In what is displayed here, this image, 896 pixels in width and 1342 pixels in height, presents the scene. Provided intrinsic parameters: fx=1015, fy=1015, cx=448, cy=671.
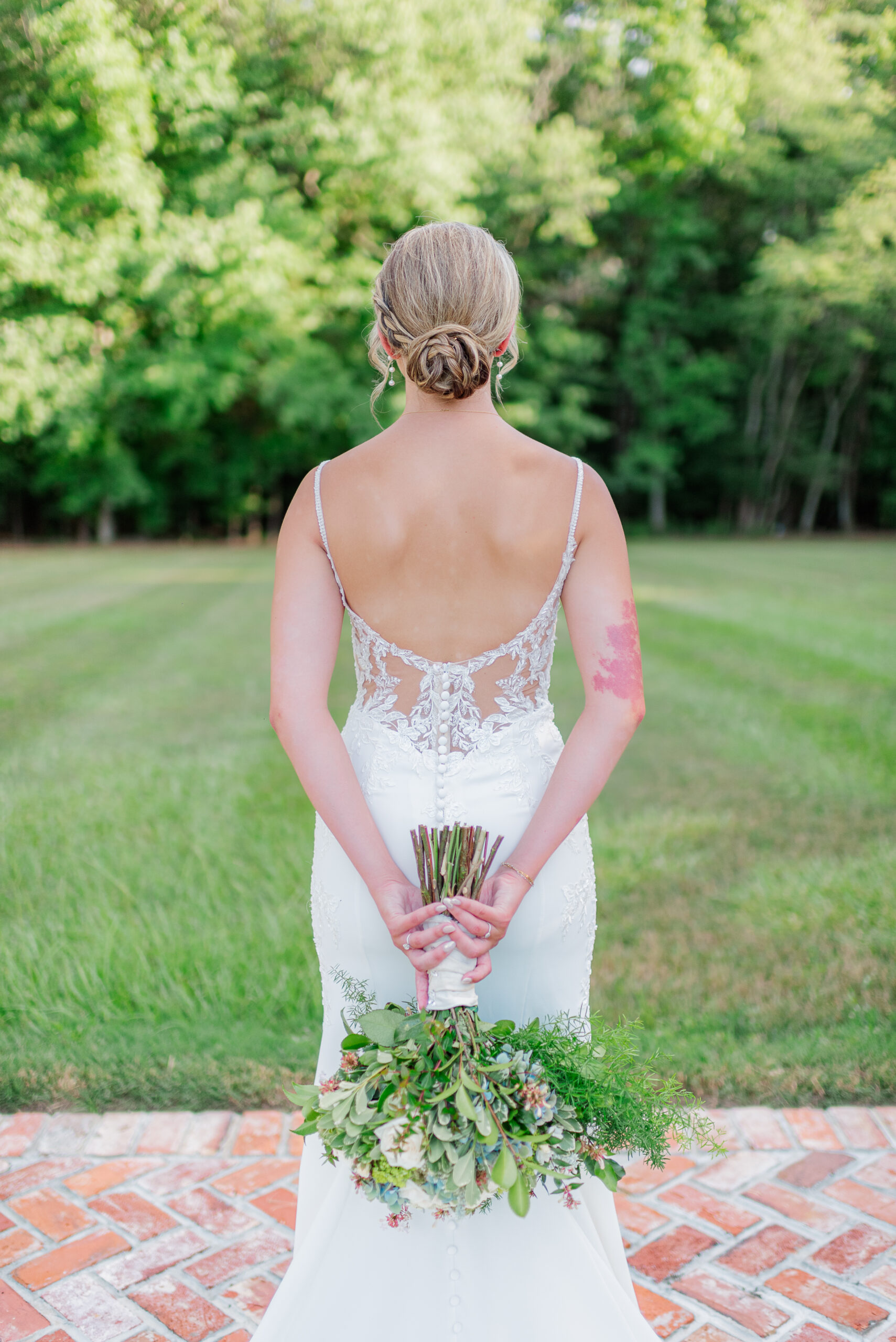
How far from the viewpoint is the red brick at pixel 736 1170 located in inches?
114

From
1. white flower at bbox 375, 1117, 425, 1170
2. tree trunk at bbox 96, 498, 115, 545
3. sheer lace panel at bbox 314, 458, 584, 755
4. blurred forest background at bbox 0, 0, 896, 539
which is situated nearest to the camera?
white flower at bbox 375, 1117, 425, 1170

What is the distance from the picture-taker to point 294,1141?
3080 mm

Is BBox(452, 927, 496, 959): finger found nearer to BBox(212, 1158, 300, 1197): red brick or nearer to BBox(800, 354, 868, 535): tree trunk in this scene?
BBox(212, 1158, 300, 1197): red brick

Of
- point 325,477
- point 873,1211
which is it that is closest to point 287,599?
point 325,477

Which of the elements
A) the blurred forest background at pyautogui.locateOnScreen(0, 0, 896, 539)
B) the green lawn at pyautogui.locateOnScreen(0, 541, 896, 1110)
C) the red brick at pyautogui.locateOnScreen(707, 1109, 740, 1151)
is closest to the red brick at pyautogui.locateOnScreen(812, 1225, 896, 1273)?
the red brick at pyautogui.locateOnScreen(707, 1109, 740, 1151)

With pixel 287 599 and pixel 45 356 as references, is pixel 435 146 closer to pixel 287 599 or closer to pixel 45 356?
pixel 45 356

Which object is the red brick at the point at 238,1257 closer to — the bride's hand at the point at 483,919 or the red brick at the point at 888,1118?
the bride's hand at the point at 483,919

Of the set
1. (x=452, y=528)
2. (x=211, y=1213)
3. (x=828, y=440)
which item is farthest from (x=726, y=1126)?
(x=828, y=440)

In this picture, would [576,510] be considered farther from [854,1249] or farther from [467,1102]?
[854,1249]

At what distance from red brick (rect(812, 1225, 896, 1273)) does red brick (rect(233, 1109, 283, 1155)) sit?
1.54 metres

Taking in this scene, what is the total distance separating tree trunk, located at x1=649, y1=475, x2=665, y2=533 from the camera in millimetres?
32312

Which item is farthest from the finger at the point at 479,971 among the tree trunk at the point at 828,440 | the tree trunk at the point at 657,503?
the tree trunk at the point at 828,440

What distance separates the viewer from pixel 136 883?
472 cm

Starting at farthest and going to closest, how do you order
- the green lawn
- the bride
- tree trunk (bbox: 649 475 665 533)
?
tree trunk (bbox: 649 475 665 533)
the green lawn
the bride
